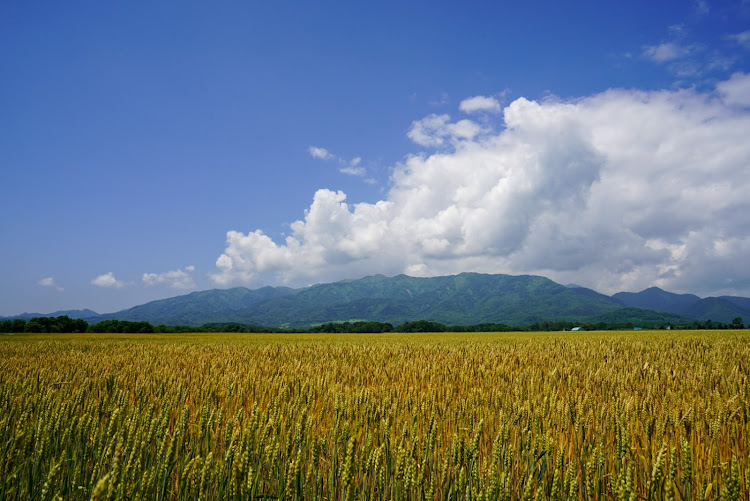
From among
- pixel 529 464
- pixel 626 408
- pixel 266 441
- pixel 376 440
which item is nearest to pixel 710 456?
pixel 626 408

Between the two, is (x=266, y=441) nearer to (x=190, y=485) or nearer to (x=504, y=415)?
(x=190, y=485)

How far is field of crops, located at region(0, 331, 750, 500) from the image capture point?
2.23 m

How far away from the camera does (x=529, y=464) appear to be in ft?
9.29

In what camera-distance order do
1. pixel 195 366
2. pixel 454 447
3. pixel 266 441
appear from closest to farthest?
1. pixel 454 447
2. pixel 266 441
3. pixel 195 366

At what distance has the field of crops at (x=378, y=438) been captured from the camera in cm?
223

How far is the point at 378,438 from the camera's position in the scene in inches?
140

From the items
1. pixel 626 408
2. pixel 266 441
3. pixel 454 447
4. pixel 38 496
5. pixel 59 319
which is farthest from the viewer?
pixel 59 319

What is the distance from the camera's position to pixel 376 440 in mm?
3537

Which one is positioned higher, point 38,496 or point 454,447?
point 454,447

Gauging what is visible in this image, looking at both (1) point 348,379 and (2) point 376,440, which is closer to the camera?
(2) point 376,440

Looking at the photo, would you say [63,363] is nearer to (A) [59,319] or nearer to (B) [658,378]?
(B) [658,378]

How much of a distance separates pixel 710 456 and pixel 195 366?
25.9 feet

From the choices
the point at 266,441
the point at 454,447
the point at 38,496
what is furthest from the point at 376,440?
the point at 38,496

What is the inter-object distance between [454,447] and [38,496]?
2.78 metres
